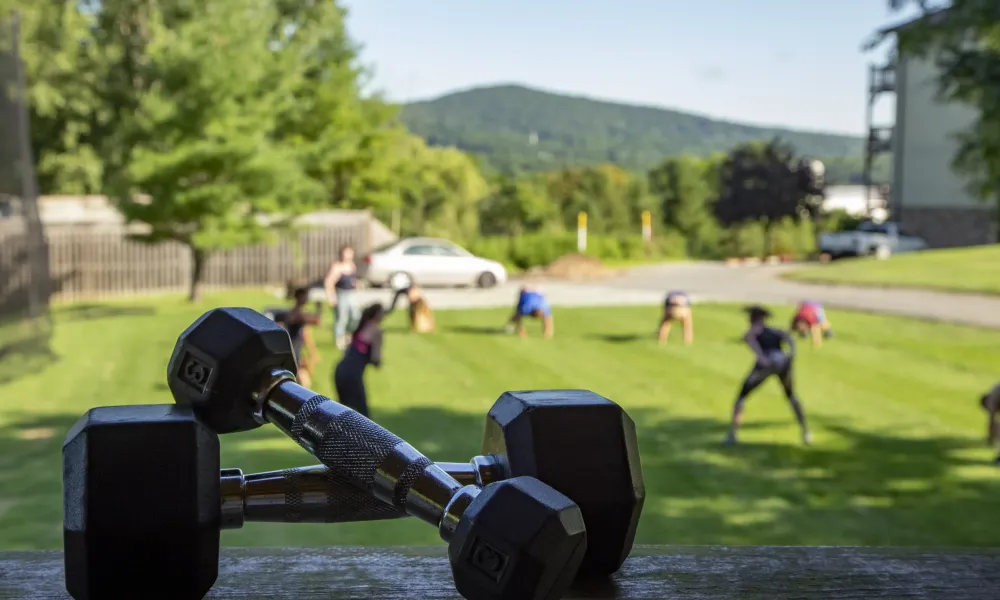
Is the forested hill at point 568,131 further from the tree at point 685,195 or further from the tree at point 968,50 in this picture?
the tree at point 968,50

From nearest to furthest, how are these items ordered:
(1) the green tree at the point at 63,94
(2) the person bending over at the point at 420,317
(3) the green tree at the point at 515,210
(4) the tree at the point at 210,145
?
(2) the person bending over at the point at 420,317
(4) the tree at the point at 210,145
(1) the green tree at the point at 63,94
(3) the green tree at the point at 515,210

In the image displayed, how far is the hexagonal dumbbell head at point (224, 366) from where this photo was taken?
39.3 inches

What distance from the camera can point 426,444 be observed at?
9.04 m

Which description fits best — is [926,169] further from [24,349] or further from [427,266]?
[24,349]

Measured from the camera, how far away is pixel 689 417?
10797 millimetres

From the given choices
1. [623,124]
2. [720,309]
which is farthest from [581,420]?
[623,124]

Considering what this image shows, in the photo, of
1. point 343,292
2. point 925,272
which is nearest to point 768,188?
point 925,272

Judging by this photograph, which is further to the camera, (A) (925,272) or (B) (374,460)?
(A) (925,272)

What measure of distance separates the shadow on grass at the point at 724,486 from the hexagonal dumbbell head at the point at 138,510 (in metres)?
4.75

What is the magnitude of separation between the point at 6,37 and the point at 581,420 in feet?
42.7

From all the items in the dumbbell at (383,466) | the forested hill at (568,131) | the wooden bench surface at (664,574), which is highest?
the forested hill at (568,131)

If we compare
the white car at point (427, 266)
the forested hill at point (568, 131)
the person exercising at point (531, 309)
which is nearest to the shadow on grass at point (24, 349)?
the person exercising at point (531, 309)

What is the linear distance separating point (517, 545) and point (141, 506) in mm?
311

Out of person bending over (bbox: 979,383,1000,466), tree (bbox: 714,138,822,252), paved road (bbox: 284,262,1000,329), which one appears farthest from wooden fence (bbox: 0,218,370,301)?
tree (bbox: 714,138,822,252)
